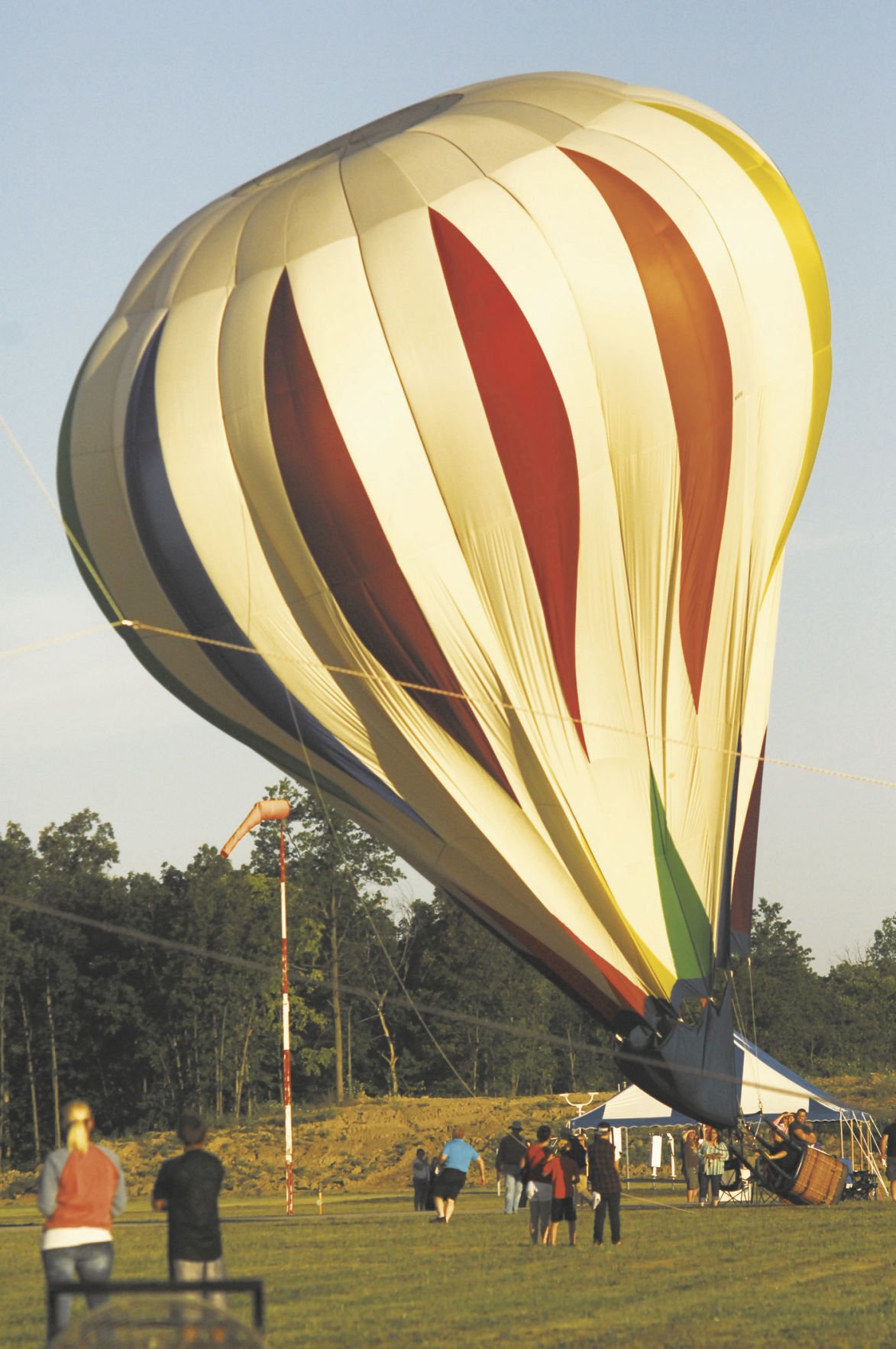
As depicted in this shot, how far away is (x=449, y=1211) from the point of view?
793 inches

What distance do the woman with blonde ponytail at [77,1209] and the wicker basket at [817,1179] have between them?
13.7 meters

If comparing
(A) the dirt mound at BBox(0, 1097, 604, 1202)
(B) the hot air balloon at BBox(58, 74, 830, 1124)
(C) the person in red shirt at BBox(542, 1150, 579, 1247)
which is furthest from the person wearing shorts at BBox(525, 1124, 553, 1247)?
(A) the dirt mound at BBox(0, 1097, 604, 1202)

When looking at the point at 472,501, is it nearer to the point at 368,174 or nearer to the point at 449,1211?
the point at 368,174

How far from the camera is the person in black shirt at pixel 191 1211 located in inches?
325

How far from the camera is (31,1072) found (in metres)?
65.1

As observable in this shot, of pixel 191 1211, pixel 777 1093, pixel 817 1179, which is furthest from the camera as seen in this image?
pixel 777 1093

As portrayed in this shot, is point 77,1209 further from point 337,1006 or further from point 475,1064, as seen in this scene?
point 337,1006

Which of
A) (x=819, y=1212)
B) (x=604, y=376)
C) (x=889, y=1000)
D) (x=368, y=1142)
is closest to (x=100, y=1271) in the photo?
(x=604, y=376)

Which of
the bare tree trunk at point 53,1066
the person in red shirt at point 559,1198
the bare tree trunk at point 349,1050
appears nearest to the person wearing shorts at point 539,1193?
the person in red shirt at point 559,1198

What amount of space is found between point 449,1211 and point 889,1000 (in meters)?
74.2

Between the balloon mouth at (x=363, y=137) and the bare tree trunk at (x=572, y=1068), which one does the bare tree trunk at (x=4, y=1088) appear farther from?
the balloon mouth at (x=363, y=137)

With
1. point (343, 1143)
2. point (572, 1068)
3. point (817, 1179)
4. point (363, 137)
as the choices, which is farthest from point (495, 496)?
point (572, 1068)

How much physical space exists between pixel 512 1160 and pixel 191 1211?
13840 millimetres

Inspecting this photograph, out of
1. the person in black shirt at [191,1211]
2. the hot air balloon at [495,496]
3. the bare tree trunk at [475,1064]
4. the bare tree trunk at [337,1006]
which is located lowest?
the bare tree trunk at [475,1064]
